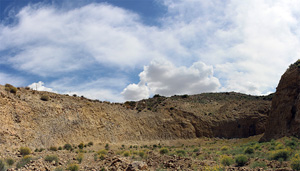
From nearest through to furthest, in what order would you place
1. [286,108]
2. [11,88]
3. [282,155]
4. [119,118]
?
[282,155]
[286,108]
[11,88]
[119,118]

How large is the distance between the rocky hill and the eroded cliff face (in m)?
16.0

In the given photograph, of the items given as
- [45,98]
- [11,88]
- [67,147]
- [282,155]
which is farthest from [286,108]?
[11,88]

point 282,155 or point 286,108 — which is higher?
point 286,108

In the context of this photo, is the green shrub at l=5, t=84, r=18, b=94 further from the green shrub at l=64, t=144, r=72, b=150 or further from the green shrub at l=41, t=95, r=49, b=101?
the green shrub at l=64, t=144, r=72, b=150

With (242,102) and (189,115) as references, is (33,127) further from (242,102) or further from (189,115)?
(242,102)

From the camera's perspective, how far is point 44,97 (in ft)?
103

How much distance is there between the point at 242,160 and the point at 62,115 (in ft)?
79.1

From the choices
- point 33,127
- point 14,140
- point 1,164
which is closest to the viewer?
point 1,164

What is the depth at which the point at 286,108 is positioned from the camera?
2695cm

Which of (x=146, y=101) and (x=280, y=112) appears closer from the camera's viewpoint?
(x=280, y=112)

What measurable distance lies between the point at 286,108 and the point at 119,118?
24332 mm

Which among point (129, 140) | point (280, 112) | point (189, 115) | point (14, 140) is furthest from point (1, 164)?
point (189, 115)

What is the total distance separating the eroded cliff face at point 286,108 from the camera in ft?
79.7

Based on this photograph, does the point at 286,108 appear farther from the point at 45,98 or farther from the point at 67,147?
the point at 45,98
